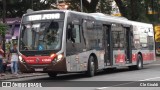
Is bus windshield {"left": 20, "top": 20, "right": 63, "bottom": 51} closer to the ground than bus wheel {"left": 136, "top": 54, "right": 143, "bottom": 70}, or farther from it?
farther from it

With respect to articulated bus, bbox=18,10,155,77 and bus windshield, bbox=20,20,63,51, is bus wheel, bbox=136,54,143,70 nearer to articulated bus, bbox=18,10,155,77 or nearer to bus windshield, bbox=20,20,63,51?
articulated bus, bbox=18,10,155,77

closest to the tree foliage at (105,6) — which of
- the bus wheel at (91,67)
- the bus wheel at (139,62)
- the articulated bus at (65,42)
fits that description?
the bus wheel at (139,62)

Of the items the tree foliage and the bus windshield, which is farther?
the tree foliage

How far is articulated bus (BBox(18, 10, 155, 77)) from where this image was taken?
19266 mm

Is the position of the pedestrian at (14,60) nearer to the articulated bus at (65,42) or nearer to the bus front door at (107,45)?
the articulated bus at (65,42)

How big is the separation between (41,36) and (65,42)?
116 cm

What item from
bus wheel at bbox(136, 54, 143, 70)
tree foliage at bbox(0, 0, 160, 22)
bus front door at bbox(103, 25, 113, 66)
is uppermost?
tree foliage at bbox(0, 0, 160, 22)

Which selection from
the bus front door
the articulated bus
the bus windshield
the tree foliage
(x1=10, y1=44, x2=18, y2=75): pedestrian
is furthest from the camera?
the tree foliage

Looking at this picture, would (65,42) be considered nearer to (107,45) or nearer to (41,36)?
(41,36)

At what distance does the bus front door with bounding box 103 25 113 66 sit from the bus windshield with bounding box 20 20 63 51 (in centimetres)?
499

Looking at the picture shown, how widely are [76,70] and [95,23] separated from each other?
3524mm

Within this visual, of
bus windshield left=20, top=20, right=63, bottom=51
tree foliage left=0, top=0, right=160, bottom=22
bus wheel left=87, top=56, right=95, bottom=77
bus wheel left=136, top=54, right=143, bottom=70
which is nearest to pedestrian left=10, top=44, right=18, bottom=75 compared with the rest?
bus windshield left=20, top=20, right=63, bottom=51

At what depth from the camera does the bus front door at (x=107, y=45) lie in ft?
78.8

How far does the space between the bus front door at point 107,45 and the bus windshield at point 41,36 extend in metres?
4.99
